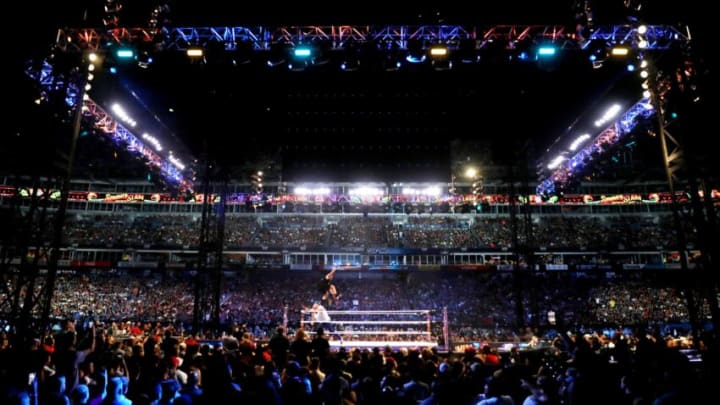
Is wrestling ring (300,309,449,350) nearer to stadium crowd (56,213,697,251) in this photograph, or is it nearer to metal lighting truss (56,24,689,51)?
stadium crowd (56,213,697,251)

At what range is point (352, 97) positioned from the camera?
1631cm

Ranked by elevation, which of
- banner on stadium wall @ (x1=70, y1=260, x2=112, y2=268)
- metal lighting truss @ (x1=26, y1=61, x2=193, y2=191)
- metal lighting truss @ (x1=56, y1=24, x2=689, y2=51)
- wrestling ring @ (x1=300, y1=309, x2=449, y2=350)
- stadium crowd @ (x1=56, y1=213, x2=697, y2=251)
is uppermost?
metal lighting truss @ (x1=56, y1=24, x2=689, y2=51)

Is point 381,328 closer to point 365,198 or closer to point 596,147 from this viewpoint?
point 365,198

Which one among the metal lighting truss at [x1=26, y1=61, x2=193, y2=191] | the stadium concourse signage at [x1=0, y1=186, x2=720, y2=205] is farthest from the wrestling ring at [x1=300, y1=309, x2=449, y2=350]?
the metal lighting truss at [x1=26, y1=61, x2=193, y2=191]

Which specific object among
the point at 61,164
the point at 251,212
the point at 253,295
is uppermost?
the point at 251,212

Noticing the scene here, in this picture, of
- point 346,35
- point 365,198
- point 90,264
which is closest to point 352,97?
point 346,35

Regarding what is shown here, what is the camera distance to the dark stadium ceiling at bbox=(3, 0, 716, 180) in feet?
33.9

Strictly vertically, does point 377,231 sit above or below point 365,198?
below

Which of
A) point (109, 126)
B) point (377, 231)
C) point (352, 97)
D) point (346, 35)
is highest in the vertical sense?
point (352, 97)

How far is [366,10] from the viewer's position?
10.4 m

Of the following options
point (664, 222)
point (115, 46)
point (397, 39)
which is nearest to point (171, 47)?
point (115, 46)

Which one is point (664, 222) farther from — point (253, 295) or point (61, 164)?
point (61, 164)

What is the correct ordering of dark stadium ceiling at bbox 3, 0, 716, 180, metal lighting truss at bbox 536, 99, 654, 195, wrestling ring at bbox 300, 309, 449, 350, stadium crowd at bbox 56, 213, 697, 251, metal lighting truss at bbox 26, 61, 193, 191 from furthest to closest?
stadium crowd at bbox 56, 213, 697, 251 < wrestling ring at bbox 300, 309, 449, 350 < metal lighting truss at bbox 536, 99, 654, 195 < dark stadium ceiling at bbox 3, 0, 716, 180 < metal lighting truss at bbox 26, 61, 193, 191

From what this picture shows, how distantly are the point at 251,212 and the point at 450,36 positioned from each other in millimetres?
28510
